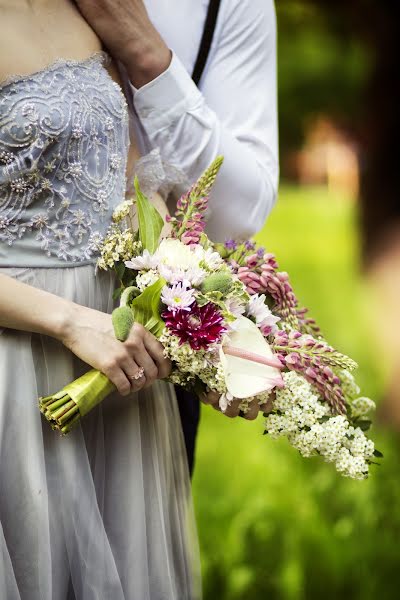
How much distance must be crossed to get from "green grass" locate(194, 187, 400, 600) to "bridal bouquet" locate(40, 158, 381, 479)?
5.55 ft

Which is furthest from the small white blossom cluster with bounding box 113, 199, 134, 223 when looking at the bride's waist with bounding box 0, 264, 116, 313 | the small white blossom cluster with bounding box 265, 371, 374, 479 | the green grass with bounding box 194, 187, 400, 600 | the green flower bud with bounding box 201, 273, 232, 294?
the green grass with bounding box 194, 187, 400, 600

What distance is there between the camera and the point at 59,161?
5.97ft

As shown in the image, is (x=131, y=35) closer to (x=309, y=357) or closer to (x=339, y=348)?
(x=309, y=357)

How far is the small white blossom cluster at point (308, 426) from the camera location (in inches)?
72.2

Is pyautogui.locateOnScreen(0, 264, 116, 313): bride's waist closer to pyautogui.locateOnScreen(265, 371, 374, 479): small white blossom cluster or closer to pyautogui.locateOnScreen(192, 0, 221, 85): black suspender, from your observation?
pyautogui.locateOnScreen(265, 371, 374, 479): small white blossom cluster

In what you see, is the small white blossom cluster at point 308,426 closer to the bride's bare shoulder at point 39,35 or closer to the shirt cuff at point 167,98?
the shirt cuff at point 167,98

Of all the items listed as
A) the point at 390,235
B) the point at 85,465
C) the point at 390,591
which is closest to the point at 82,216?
the point at 85,465

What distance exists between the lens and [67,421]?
1.72m

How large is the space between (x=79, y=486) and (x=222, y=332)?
0.42 m

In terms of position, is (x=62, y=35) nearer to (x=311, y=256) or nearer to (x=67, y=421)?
(x=67, y=421)

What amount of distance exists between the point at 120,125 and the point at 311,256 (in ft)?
26.5

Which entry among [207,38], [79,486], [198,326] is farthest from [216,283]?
[207,38]

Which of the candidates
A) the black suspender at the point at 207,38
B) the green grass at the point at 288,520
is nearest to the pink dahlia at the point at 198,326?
the black suspender at the point at 207,38

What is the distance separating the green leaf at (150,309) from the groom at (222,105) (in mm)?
470
